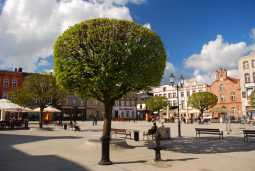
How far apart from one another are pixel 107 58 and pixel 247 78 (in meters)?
51.2

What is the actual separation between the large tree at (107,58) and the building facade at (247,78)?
47.4 meters

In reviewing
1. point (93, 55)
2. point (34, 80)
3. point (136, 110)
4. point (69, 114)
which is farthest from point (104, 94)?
point (136, 110)

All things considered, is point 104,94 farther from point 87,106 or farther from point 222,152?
point 87,106

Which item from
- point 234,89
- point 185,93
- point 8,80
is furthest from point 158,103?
point 8,80

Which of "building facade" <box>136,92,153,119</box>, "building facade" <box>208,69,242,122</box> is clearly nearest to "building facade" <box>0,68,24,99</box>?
"building facade" <box>136,92,153,119</box>

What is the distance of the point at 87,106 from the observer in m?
76.9

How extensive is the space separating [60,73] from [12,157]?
186 inches

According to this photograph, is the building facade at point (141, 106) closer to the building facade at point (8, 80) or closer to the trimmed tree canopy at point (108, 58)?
the building facade at point (8, 80)

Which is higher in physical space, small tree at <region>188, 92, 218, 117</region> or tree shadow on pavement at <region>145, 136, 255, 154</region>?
small tree at <region>188, 92, 218, 117</region>

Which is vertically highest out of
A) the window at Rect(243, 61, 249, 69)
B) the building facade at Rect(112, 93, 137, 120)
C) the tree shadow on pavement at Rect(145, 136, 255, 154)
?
the window at Rect(243, 61, 249, 69)

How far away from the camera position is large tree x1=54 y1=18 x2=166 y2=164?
12945mm

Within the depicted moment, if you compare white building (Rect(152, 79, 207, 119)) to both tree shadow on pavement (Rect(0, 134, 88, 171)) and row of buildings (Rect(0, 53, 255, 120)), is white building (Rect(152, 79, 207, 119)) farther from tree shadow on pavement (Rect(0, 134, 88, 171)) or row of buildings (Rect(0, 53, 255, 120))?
tree shadow on pavement (Rect(0, 134, 88, 171))

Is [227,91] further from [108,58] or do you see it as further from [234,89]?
[108,58]

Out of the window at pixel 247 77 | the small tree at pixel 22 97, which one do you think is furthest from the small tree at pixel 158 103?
the small tree at pixel 22 97
